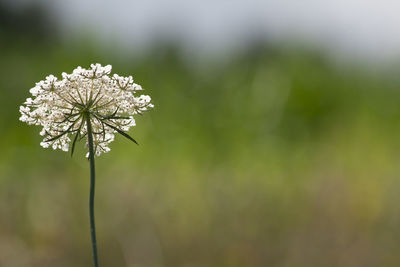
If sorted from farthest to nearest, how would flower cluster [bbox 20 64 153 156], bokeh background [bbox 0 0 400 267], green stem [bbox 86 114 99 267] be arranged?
Result: 1. bokeh background [bbox 0 0 400 267]
2. flower cluster [bbox 20 64 153 156]
3. green stem [bbox 86 114 99 267]

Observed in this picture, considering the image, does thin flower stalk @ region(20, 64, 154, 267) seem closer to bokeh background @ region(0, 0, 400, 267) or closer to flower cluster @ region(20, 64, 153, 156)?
flower cluster @ region(20, 64, 153, 156)

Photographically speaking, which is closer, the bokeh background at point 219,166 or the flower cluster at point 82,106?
the flower cluster at point 82,106

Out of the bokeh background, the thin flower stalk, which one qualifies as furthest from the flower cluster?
the bokeh background

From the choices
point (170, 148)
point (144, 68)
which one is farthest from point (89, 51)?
point (170, 148)

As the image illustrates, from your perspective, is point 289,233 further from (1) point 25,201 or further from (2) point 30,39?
(2) point 30,39

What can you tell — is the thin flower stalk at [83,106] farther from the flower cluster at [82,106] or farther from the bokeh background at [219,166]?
the bokeh background at [219,166]

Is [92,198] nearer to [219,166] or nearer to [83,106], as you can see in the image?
[83,106]

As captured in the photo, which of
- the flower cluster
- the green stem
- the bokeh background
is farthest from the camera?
the bokeh background

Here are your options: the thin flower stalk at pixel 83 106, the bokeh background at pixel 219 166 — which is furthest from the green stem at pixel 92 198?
the bokeh background at pixel 219 166

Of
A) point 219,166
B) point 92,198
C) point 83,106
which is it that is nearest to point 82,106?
point 83,106
